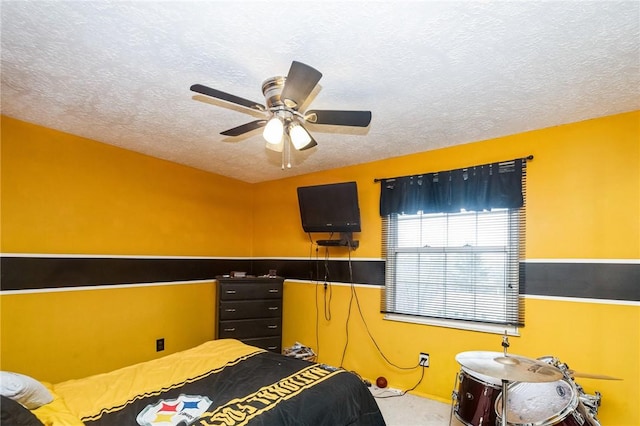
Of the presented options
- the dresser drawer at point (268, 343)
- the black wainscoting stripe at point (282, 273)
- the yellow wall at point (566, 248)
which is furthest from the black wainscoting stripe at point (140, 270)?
the dresser drawer at point (268, 343)

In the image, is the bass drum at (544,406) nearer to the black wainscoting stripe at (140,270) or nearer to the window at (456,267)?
the window at (456,267)

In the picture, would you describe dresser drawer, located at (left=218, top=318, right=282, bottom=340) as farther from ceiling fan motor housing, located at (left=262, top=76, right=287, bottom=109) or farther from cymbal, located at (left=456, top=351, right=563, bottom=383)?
ceiling fan motor housing, located at (left=262, top=76, right=287, bottom=109)

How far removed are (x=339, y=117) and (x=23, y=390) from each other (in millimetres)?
2020

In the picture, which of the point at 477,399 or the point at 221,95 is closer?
the point at 221,95

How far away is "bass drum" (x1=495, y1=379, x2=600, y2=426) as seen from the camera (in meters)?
1.73

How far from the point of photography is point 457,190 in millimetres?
3115

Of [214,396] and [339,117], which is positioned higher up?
[339,117]

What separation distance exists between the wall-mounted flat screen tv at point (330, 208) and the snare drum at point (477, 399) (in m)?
1.80

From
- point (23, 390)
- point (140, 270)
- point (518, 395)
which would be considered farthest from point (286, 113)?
point (140, 270)

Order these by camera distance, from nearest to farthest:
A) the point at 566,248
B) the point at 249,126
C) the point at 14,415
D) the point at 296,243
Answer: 1. the point at 14,415
2. the point at 249,126
3. the point at 566,248
4. the point at 296,243

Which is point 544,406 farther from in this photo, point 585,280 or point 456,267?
point 456,267

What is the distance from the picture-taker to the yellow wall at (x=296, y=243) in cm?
244

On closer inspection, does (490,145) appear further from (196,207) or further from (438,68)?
(196,207)

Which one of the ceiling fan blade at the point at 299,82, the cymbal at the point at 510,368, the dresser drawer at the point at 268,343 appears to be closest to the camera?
the ceiling fan blade at the point at 299,82
